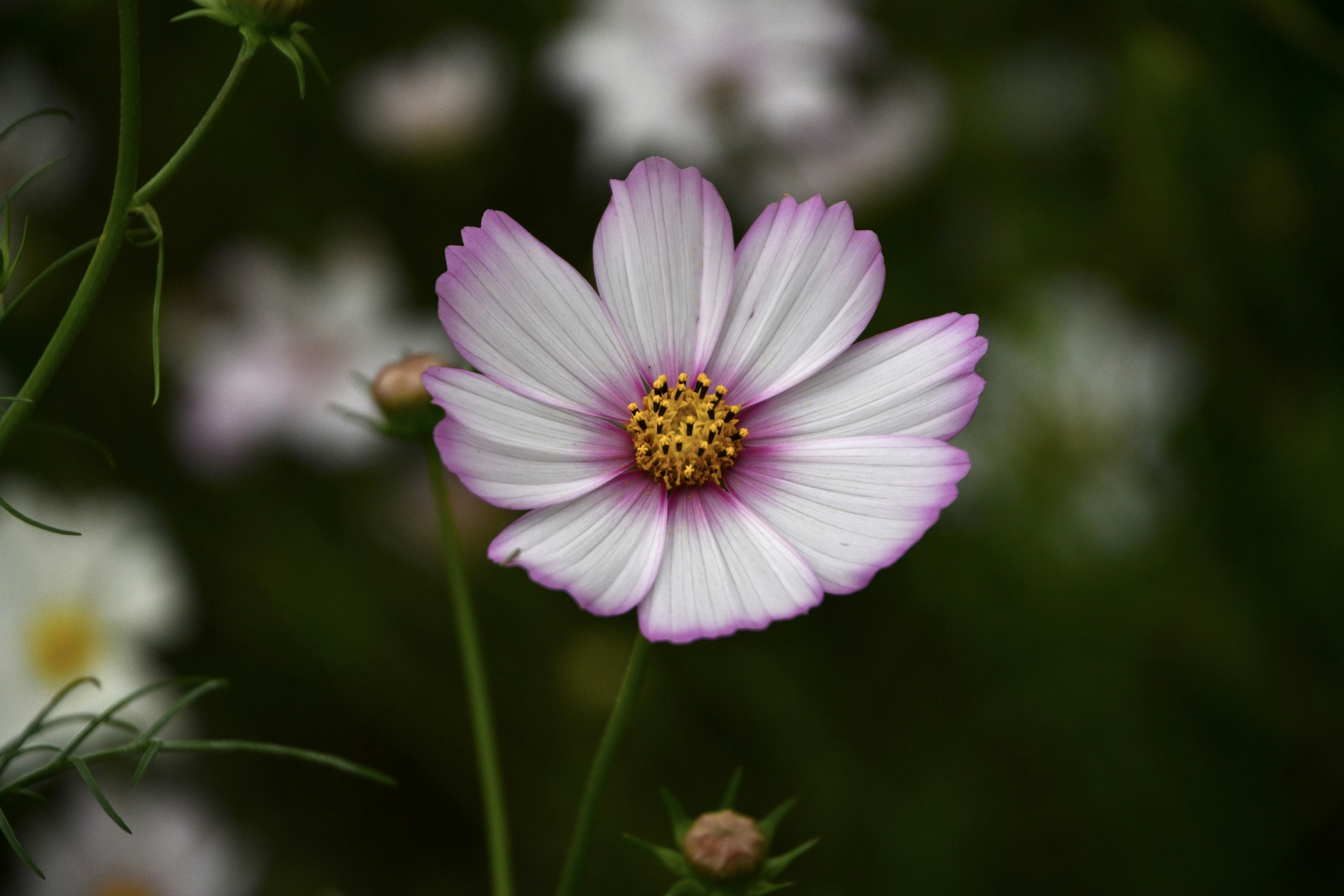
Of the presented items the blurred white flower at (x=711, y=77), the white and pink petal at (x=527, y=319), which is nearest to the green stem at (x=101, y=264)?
the white and pink petal at (x=527, y=319)

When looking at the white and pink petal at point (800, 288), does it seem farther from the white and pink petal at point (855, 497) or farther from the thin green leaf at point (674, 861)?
the thin green leaf at point (674, 861)

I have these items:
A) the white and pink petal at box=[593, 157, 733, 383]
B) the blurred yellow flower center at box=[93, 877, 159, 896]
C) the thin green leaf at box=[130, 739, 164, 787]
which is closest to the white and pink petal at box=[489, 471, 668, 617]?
the white and pink petal at box=[593, 157, 733, 383]

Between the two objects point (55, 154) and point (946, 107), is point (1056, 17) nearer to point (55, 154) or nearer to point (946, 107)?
point (946, 107)

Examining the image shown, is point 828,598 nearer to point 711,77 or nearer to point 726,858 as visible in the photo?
point 711,77

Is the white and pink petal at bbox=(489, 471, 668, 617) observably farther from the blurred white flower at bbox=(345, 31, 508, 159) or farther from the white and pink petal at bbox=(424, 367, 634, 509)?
the blurred white flower at bbox=(345, 31, 508, 159)

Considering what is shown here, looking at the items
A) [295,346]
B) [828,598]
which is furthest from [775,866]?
[295,346]
